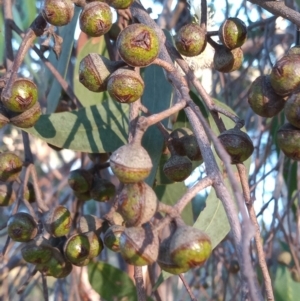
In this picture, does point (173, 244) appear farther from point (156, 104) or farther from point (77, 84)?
point (77, 84)

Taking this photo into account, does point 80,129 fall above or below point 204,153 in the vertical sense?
above

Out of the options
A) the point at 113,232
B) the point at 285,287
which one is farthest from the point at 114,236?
the point at 285,287

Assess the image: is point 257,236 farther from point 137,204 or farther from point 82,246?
point 82,246

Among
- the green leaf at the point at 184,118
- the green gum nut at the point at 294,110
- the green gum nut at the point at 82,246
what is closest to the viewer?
the green gum nut at the point at 294,110

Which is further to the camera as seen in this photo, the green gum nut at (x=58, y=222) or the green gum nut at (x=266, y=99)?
the green gum nut at (x=58, y=222)

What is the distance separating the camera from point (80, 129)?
3.90ft

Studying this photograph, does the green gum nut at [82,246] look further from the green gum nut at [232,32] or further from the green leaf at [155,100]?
the green gum nut at [232,32]

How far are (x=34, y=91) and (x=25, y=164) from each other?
285mm

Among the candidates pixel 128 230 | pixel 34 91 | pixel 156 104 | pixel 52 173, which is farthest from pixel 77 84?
pixel 52 173

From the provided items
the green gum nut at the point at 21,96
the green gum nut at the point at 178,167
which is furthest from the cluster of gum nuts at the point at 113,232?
the green gum nut at the point at 21,96

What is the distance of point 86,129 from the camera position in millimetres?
1197

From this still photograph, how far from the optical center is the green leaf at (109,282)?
146cm

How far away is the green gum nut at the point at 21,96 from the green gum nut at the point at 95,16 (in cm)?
12

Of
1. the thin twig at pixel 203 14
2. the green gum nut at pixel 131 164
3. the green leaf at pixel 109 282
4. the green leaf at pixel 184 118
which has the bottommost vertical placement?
the green leaf at pixel 109 282
